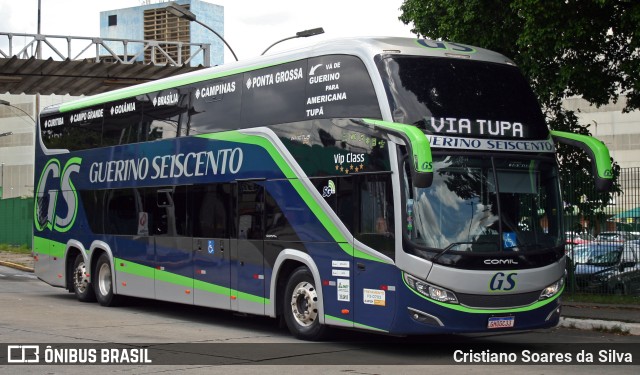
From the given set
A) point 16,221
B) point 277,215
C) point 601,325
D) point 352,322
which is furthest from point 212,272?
point 16,221

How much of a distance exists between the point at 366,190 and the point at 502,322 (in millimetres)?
2438

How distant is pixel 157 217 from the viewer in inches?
717

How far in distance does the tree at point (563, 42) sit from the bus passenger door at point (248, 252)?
272 inches

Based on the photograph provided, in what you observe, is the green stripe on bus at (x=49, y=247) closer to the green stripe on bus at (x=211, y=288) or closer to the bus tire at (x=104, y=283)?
the bus tire at (x=104, y=283)

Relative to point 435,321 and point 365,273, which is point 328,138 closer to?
point 365,273

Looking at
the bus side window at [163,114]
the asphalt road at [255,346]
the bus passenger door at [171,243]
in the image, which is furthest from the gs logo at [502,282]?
the bus side window at [163,114]

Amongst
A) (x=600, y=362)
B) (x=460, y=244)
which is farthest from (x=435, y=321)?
(x=600, y=362)

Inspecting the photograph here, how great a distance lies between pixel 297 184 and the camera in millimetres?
14391

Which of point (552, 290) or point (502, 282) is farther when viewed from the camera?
point (552, 290)

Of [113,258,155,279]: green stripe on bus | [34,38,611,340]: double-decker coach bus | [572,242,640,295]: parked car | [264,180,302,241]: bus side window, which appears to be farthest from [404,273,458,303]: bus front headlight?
[572,242,640,295]: parked car

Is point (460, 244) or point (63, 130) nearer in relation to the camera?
point (460, 244)

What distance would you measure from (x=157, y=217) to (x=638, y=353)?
8.90m

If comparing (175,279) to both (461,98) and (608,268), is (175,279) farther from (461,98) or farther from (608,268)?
(608,268)

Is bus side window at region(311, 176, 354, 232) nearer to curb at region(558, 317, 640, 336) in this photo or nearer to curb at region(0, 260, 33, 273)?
curb at region(558, 317, 640, 336)
